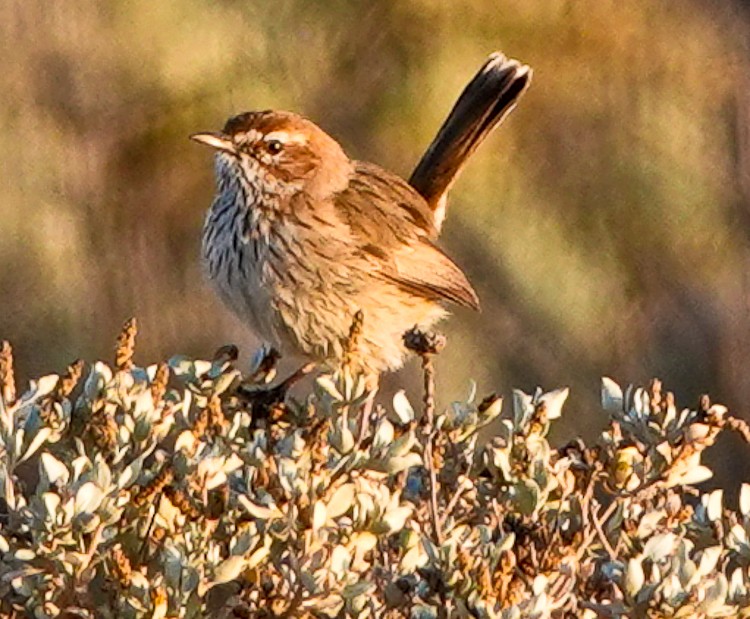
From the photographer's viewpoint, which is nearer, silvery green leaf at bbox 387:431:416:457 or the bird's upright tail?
silvery green leaf at bbox 387:431:416:457

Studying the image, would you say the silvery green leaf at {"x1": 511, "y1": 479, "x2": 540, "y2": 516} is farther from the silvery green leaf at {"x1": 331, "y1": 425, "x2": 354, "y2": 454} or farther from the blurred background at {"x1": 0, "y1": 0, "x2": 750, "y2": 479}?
the blurred background at {"x1": 0, "y1": 0, "x2": 750, "y2": 479}

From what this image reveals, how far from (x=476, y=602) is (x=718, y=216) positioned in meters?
4.89

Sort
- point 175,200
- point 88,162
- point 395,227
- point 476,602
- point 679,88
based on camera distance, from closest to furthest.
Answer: point 476,602 → point 395,227 → point 88,162 → point 175,200 → point 679,88

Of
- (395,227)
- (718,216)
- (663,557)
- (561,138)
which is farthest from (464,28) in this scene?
(663,557)

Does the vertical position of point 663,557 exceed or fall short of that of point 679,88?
it exceeds it

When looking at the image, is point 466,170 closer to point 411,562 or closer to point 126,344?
point 126,344

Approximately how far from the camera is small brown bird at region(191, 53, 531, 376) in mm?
4801

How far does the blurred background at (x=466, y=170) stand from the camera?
6.26 m

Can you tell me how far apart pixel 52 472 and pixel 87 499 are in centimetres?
12

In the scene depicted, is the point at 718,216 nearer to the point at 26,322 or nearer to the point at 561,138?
the point at 561,138

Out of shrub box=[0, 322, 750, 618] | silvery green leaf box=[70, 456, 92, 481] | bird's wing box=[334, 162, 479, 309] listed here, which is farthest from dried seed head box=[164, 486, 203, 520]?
bird's wing box=[334, 162, 479, 309]

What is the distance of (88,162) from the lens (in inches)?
244

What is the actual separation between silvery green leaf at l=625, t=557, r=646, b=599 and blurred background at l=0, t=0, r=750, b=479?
3.26 meters

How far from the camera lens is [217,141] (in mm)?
4871
